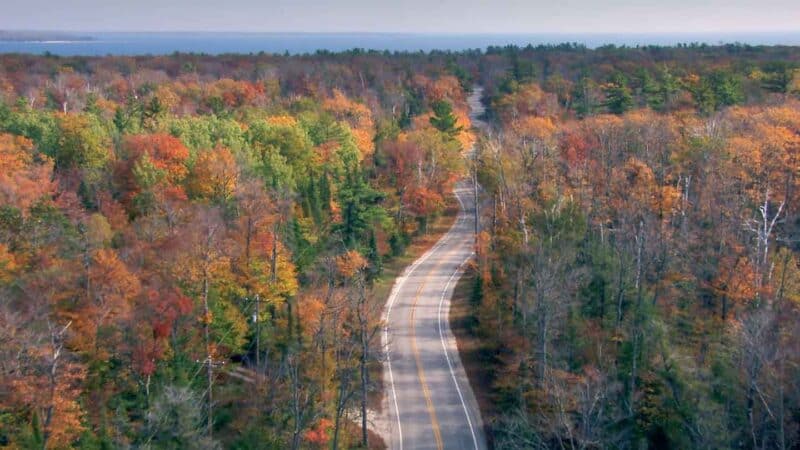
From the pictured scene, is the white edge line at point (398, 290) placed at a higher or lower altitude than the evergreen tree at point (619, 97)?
lower

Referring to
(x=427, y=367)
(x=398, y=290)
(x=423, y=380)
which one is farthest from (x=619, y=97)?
(x=423, y=380)

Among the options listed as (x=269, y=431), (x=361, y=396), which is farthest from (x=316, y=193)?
(x=269, y=431)

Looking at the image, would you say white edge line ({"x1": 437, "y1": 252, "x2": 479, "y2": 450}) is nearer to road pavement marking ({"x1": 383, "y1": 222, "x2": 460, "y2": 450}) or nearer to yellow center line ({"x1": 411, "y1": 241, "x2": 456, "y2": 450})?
yellow center line ({"x1": 411, "y1": 241, "x2": 456, "y2": 450})

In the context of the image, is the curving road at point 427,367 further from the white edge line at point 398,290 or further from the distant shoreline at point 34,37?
the distant shoreline at point 34,37

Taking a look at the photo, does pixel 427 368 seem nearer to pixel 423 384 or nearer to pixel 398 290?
pixel 423 384

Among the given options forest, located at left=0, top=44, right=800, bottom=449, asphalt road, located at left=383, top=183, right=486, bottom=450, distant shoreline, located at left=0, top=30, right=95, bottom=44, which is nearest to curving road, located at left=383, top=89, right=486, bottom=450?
asphalt road, located at left=383, top=183, right=486, bottom=450

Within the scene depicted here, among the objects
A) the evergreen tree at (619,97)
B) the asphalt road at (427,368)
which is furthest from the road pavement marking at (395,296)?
the evergreen tree at (619,97)

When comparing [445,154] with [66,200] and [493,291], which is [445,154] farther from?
[66,200]
